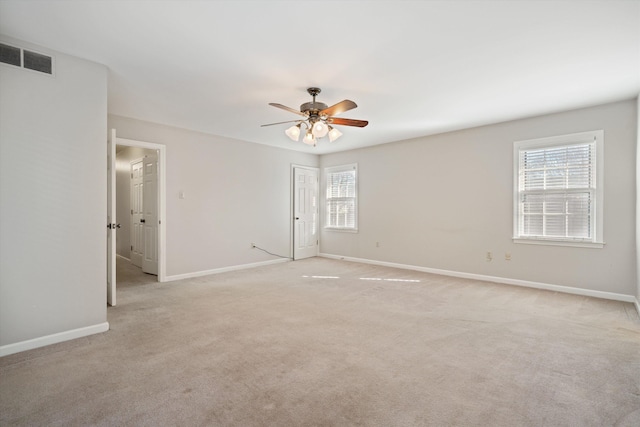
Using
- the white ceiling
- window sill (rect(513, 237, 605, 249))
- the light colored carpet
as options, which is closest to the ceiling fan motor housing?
the white ceiling

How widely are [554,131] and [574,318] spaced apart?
8.51 ft

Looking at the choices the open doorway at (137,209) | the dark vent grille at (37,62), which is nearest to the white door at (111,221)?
the dark vent grille at (37,62)

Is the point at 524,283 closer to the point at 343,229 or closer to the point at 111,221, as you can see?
the point at 343,229

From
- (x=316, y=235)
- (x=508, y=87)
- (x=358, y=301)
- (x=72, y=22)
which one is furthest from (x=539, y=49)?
(x=316, y=235)

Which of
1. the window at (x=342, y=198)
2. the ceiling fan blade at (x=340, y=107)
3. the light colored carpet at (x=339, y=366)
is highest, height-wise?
the ceiling fan blade at (x=340, y=107)

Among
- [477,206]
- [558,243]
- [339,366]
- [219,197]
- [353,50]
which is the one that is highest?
[353,50]

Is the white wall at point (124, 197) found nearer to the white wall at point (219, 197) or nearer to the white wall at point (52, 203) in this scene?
the white wall at point (219, 197)

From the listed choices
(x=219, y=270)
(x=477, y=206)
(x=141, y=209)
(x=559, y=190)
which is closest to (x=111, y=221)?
(x=219, y=270)

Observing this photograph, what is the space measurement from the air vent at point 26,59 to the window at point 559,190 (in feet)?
18.8

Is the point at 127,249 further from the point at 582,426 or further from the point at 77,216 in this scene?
the point at 582,426

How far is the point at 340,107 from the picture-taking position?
3172 millimetres

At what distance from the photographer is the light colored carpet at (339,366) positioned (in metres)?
1.78

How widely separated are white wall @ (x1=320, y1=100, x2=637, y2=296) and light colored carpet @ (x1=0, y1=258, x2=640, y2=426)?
2.19 ft

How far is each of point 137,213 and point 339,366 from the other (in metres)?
5.54
